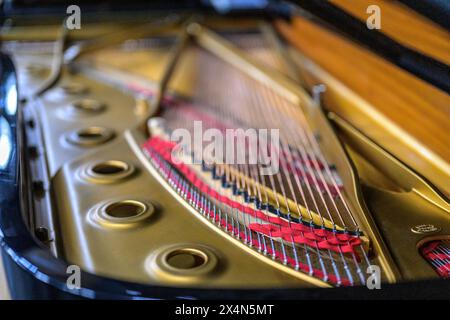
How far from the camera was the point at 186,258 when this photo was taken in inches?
58.8

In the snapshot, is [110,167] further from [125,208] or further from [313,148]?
[313,148]

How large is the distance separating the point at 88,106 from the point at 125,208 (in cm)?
100

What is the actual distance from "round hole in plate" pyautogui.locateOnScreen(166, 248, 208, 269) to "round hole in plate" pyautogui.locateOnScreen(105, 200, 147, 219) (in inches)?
9.8

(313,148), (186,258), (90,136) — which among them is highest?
(90,136)

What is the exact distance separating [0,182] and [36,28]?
86.1 inches

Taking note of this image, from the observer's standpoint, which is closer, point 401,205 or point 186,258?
point 186,258

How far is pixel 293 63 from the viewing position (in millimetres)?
2922

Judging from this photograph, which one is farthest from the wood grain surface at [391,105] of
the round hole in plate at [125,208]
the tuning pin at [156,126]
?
the round hole in plate at [125,208]

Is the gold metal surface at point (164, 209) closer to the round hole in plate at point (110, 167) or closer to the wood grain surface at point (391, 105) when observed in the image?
the round hole in plate at point (110, 167)

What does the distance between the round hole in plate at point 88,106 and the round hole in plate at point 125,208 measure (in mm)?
950

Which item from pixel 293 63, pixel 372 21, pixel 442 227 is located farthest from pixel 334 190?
pixel 293 63

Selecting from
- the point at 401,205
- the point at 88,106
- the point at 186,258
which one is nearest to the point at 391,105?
the point at 401,205

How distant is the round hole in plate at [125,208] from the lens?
5.56ft

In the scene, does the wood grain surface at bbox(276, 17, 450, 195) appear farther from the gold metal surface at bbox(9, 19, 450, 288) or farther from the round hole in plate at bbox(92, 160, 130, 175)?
the round hole in plate at bbox(92, 160, 130, 175)
